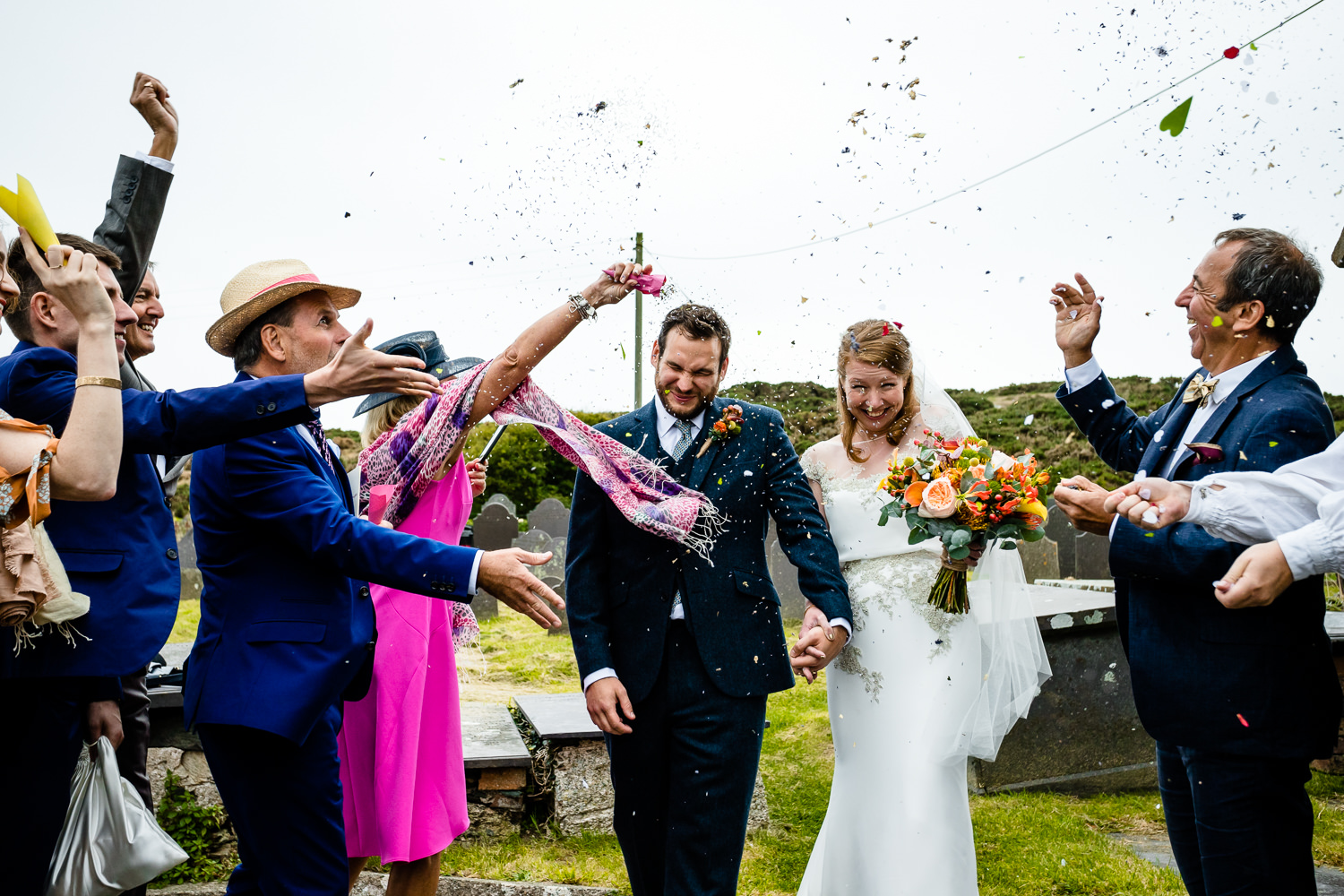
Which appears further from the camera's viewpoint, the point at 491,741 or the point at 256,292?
the point at 491,741

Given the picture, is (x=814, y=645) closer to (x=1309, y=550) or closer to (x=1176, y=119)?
(x=1309, y=550)

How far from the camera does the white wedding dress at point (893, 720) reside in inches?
151

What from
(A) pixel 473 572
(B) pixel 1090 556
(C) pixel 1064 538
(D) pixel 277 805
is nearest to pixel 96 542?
(D) pixel 277 805

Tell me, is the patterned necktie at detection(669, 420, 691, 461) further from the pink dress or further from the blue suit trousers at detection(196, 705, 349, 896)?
the blue suit trousers at detection(196, 705, 349, 896)

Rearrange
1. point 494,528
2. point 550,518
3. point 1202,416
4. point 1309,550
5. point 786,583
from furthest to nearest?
point 550,518, point 494,528, point 786,583, point 1202,416, point 1309,550

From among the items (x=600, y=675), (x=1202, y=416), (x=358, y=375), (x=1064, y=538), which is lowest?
(x=600, y=675)

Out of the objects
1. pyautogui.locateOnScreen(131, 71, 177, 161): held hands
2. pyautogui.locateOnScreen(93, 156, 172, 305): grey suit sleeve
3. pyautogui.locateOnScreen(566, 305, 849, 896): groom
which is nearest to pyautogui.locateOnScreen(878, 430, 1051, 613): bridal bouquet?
pyautogui.locateOnScreen(566, 305, 849, 896): groom

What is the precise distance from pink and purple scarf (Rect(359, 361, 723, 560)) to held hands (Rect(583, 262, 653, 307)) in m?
0.50

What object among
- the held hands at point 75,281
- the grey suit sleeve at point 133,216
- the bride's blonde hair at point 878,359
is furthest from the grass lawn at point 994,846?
the held hands at point 75,281

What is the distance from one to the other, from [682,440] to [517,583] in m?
1.21

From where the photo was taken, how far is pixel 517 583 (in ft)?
8.79

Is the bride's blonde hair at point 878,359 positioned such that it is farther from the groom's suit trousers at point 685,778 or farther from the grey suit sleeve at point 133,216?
the grey suit sleeve at point 133,216

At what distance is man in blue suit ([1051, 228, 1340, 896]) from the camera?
2863 mm

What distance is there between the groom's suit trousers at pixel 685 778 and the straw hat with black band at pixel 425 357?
5.53ft
